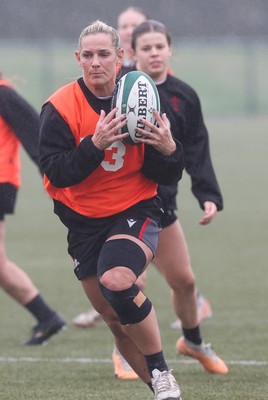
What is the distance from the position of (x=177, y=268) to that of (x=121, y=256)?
4.90ft

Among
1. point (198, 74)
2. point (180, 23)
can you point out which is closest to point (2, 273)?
point (198, 74)

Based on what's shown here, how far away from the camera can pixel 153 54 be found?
22.2ft

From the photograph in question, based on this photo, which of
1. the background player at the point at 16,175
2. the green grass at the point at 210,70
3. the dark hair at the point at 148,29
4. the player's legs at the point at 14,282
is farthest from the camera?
the green grass at the point at 210,70

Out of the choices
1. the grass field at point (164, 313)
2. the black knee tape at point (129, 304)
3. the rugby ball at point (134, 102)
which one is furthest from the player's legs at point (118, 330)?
the rugby ball at point (134, 102)

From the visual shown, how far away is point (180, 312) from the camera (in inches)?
268

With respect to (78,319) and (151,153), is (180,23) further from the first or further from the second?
(151,153)

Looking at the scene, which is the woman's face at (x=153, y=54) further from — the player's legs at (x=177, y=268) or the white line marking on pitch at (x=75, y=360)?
the white line marking on pitch at (x=75, y=360)

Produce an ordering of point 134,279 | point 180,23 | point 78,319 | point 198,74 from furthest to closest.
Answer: point 180,23 < point 198,74 < point 78,319 < point 134,279

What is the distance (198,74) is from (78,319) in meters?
27.5

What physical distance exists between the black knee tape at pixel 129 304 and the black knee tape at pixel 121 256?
0.09 meters

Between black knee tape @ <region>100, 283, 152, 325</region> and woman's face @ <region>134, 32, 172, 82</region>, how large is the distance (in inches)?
76.1

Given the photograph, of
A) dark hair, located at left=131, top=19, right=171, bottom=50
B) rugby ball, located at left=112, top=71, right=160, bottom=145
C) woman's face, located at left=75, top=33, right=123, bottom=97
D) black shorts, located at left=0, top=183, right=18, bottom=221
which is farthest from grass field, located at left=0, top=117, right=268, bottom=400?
dark hair, located at left=131, top=19, right=171, bottom=50

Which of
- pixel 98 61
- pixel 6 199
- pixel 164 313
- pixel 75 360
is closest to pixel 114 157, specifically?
pixel 98 61

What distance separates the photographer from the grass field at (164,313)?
629cm
